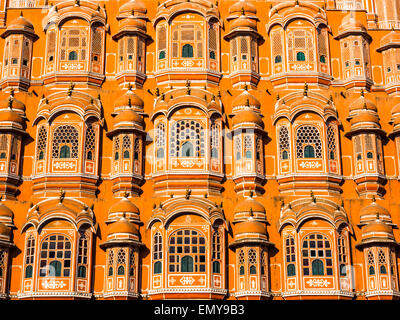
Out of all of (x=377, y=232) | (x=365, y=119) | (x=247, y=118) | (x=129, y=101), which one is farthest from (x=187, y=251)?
(x=365, y=119)

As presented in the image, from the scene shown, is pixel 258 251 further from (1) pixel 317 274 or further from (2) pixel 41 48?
(2) pixel 41 48

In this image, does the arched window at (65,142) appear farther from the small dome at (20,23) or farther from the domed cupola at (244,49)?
the domed cupola at (244,49)

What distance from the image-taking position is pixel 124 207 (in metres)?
35.8

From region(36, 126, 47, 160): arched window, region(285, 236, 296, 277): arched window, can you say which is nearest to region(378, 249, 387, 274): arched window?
region(285, 236, 296, 277): arched window

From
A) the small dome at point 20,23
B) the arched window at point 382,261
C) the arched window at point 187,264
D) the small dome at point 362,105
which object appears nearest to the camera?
the arched window at point 187,264

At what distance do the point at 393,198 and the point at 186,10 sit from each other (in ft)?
50.5

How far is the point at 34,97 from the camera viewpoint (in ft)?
131

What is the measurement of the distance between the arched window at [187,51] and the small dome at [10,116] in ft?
31.4

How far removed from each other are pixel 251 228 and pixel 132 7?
1534 cm

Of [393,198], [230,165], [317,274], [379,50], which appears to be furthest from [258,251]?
[379,50]

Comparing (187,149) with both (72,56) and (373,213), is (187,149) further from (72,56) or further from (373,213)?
(373,213)

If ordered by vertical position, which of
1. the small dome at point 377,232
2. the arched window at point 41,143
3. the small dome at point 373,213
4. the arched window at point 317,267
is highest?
the arched window at point 41,143

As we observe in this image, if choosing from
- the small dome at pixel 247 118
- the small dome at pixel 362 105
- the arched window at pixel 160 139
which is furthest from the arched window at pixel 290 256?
the small dome at pixel 362 105

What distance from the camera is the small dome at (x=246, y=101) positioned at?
127ft
